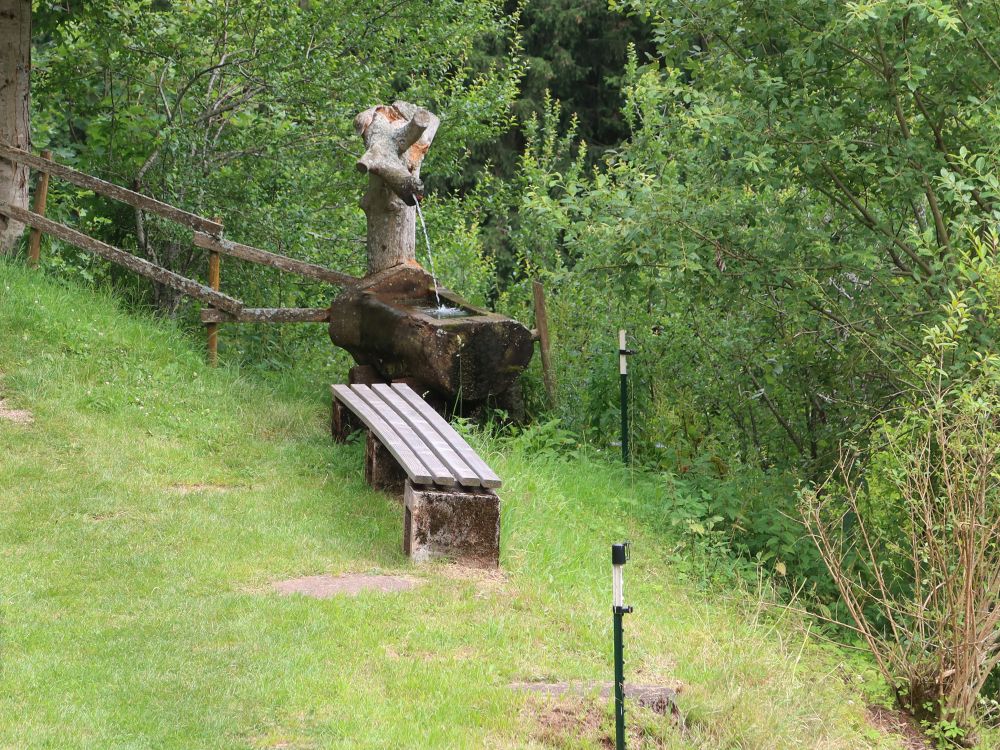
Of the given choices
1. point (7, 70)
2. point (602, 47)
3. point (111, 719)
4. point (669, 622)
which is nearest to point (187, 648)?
point (111, 719)

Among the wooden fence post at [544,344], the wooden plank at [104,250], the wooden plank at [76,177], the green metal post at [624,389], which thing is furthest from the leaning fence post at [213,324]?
the green metal post at [624,389]

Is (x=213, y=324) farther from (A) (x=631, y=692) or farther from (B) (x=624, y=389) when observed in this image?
(A) (x=631, y=692)

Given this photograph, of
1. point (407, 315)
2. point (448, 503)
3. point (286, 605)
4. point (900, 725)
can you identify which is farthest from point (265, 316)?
point (900, 725)

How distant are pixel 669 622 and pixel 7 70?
8.34 m

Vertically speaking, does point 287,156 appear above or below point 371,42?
below

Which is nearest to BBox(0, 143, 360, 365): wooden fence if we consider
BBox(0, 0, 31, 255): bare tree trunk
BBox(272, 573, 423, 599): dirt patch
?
BBox(0, 0, 31, 255): bare tree trunk

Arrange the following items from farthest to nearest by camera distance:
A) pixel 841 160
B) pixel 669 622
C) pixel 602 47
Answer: pixel 602 47 < pixel 841 160 < pixel 669 622

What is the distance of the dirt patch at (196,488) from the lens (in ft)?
26.3

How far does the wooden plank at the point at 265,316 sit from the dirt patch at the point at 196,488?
282 centimetres

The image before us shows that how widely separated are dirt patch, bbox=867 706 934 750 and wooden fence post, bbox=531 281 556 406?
15.8ft

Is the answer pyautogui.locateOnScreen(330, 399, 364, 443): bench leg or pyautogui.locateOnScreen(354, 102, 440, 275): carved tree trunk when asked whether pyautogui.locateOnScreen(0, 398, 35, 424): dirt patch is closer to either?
pyautogui.locateOnScreen(330, 399, 364, 443): bench leg

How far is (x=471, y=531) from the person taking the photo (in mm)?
6922

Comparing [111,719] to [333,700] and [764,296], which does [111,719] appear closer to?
[333,700]

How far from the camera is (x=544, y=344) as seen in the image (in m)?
10.5
